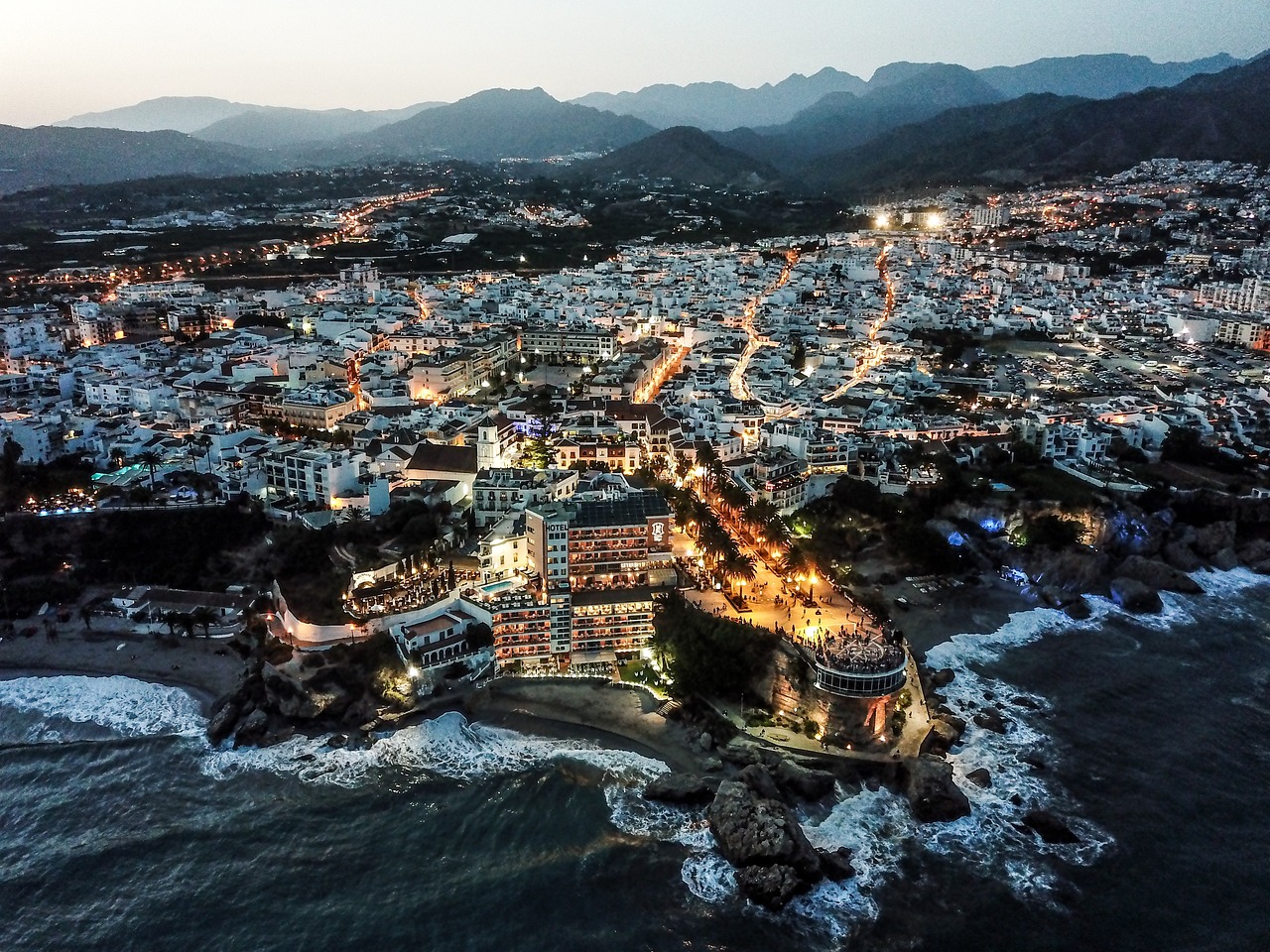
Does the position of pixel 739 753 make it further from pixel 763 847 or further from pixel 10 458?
pixel 10 458

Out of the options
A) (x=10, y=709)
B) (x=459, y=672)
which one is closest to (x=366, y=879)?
(x=459, y=672)

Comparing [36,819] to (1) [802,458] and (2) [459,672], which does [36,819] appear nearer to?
(2) [459,672]

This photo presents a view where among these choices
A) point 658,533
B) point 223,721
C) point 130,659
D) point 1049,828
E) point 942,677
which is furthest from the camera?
point 658,533

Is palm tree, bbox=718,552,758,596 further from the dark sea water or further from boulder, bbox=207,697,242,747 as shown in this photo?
boulder, bbox=207,697,242,747

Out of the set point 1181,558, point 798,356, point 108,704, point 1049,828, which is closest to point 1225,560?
point 1181,558

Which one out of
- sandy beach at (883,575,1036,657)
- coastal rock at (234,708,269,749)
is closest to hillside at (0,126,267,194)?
coastal rock at (234,708,269,749)

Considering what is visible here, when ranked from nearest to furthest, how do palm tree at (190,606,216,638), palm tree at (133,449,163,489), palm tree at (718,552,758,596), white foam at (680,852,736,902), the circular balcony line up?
white foam at (680,852,736,902)
the circular balcony
palm tree at (190,606,216,638)
palm tree at (718,552,758,596)
palm tree at (133,449,163,489)
